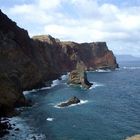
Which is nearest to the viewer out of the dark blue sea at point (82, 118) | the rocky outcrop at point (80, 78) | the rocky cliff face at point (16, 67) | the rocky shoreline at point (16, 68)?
the dark blue sea at point (82, 118)

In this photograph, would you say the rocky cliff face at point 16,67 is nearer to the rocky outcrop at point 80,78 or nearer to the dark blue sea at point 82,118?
the dark blue sea at point 82,118

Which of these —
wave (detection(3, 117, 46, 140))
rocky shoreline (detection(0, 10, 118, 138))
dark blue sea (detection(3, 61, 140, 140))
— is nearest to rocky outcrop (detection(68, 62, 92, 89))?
rocky shoreline (detection(0, 10, 118, 138))

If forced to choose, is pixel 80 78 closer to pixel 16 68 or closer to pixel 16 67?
pixel 16 67

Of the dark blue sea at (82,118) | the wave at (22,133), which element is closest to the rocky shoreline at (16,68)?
the dark blue sea at (82,118)

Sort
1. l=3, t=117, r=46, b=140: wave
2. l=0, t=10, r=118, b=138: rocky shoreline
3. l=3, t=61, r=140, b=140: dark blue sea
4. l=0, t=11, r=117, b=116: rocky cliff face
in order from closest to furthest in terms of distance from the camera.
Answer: l=3, t=117, r=46, b=140: wave → l=3, t=61, r=140, b=140: dark blue sea → l=0, t=10, r=118, b=138: rocky shoreline → l=0, t=11, r=117, b=116: rocky cliff face

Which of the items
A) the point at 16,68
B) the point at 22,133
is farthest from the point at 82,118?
the point at 16,68

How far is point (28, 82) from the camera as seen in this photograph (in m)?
135

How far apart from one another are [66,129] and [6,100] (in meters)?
23.5

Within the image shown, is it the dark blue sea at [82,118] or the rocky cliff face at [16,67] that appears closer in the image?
the dark blue sea at [82,118]

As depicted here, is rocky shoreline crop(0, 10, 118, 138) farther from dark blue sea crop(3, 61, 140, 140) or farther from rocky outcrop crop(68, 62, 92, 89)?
rocky outcrop crop(68, 62, 92, 89)

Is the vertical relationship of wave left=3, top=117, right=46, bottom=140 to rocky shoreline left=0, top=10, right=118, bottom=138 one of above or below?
Answer: below

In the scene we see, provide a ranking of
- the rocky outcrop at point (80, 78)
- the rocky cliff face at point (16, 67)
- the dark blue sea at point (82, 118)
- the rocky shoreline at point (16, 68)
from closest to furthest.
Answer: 1. the dark blue sea at point (82, 118)
2. the rocky shoreline at point (16, 68)
3. the rocky cliff face at point (16, 67)
4. the rocky outcrop at point (80, 78)

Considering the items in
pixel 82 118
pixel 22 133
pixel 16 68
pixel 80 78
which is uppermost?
pixel 16 68

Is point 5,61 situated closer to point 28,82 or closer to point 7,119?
point 28,82
